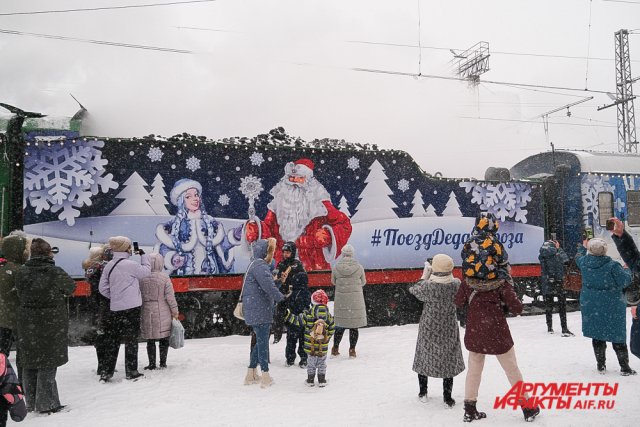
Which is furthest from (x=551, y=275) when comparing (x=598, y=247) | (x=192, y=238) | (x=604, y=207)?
(x=192, y=238)

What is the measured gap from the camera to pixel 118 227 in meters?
7.14

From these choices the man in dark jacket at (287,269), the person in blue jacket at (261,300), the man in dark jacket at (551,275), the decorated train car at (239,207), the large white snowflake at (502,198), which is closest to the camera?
the person in blue jacket at (261,300)

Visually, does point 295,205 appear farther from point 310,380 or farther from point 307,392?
point 307,392

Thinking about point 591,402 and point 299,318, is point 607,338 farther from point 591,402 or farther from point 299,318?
point 299,318

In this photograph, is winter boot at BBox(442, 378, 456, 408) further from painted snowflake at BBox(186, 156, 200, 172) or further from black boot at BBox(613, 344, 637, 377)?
painted snowflake at BBox(186, 156, 200, 172)

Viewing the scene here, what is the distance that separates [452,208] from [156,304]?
19.7 feet

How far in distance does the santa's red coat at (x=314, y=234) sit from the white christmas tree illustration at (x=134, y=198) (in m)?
1.97

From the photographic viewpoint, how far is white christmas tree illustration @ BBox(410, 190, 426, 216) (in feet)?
29.5

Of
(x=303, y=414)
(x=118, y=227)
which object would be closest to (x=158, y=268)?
(x=118, y=227)

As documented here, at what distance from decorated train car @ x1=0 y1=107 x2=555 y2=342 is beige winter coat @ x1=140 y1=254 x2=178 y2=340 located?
4.89 feet

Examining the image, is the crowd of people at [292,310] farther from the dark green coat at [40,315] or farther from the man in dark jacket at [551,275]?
A: the man in dark jacket at [551,275]

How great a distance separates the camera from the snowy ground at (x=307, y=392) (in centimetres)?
418

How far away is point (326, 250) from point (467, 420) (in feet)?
15.3

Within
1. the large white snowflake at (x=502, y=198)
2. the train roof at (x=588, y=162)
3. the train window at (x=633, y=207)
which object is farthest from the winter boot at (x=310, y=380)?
the train window at (x=633, y=207)
